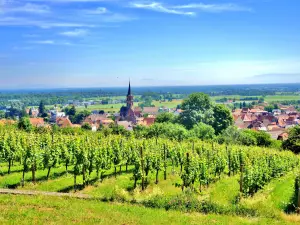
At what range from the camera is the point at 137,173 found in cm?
2017

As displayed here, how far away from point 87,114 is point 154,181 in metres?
110

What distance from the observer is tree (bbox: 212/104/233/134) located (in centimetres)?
5769

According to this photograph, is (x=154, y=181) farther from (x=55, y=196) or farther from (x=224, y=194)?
(x=55, y=196)

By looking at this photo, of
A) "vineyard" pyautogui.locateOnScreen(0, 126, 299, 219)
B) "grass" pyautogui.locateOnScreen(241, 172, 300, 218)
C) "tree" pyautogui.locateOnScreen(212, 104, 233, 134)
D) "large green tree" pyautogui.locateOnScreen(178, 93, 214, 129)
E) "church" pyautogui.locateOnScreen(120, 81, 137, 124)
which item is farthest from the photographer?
"church" pyautogui.locateOnScreen(120, 81, 137, 124)

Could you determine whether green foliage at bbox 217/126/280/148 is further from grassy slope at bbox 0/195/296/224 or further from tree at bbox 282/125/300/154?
grassy slope at bbox 0/195/296/224

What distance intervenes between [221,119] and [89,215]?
46.0 metres

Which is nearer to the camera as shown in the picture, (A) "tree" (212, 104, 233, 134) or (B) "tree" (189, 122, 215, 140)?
(B) "tree" (189, 122, 215, 140)

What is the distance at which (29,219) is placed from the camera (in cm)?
1373

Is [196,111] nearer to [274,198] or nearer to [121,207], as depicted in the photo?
[274,198]

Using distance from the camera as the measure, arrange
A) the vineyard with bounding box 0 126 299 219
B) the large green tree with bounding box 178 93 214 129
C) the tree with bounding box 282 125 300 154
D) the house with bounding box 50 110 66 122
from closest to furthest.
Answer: the vineyard with bounding box 0 126 299 219, the tree with bounding box 282 125 300 154, the large green tree with bounding box 178 93 214 129, the house with bounding box 50 110 66 122

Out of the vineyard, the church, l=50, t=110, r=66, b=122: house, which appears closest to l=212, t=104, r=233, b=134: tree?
the vineyard

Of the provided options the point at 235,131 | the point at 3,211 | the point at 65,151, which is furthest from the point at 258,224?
the point at 235,131

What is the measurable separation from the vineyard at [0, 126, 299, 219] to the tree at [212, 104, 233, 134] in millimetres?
30987

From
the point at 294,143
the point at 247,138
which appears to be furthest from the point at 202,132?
the point at 294,143
